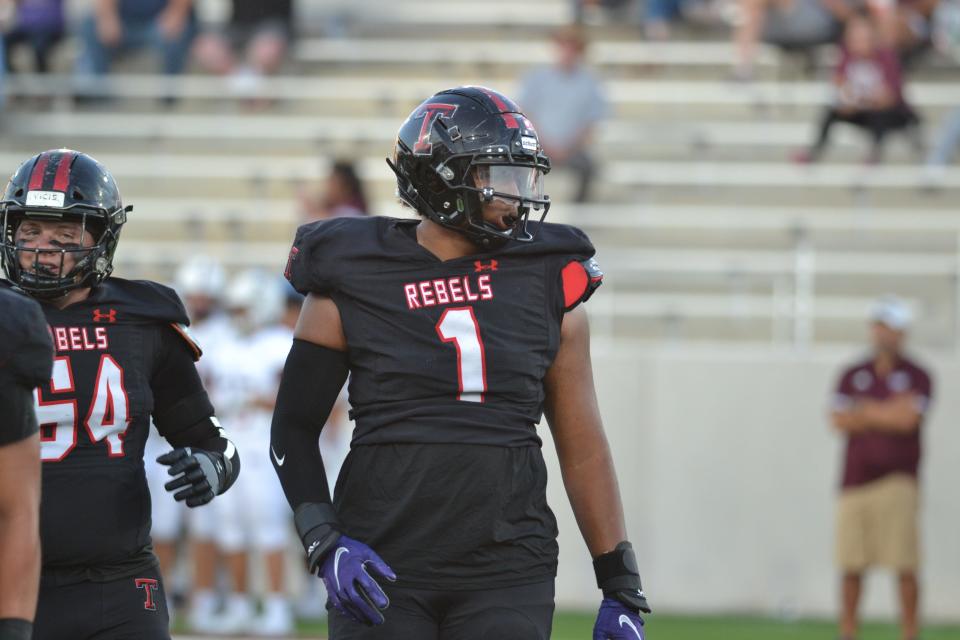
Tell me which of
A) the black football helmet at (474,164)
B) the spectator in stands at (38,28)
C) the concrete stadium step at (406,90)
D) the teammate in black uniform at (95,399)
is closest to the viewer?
the black football helmet at (474,164)

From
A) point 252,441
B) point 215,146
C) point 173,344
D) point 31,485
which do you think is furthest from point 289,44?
point 31,485

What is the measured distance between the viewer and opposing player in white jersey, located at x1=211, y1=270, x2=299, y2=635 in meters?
8.57

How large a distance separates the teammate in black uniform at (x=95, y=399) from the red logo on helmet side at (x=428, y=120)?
0.76 m

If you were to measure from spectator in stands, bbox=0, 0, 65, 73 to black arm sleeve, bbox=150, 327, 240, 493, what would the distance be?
31.3 feet

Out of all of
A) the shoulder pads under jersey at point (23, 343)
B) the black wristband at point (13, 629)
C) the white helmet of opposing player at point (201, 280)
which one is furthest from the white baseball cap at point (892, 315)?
the black wristband at point (13, 629)

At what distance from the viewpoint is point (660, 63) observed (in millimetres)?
12898

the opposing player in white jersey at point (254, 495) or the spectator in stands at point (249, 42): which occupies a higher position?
the spectator in stands at point (249, 42)

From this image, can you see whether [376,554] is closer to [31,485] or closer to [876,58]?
[31,485]

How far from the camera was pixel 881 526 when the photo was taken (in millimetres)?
8594

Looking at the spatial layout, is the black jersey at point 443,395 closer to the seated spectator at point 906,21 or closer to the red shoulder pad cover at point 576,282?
the red shoulder pad cover at point 576,282

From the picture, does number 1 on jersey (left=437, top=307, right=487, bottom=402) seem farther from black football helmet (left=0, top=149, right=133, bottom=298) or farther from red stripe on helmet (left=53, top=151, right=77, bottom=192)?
red stripe on helmet (left=53, top=151, right=77, bottom=192)

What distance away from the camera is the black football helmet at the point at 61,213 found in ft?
12.8

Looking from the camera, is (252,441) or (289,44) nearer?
(252,441)

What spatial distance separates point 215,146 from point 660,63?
3.40 metres
